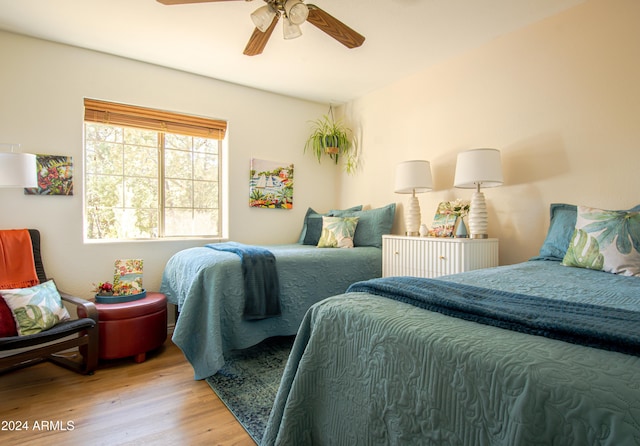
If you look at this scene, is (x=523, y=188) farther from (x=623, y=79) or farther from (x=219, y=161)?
(x=219, y=161)

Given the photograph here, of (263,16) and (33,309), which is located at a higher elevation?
(263,16)

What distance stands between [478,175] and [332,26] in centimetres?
136

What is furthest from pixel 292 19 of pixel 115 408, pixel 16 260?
pixel 16 260

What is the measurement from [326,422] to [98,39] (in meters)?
3.15

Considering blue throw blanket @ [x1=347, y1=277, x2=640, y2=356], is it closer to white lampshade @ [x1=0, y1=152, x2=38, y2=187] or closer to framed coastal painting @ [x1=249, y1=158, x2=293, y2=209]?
white lampshade @ [x1=0, y1=152, x2=38, y2=187]

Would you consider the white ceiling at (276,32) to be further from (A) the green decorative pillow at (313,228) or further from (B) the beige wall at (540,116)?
(A) the green decorative pillow at (313,228)

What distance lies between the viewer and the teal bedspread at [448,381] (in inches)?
23.6

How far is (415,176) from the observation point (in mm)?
2916

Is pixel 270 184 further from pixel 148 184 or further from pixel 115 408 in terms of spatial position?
pixel 115 408

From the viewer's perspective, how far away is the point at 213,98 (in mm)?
3443

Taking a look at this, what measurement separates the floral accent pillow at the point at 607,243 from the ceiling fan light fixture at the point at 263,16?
203 centimetres

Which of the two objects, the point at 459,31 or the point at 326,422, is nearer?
the point at 326,422

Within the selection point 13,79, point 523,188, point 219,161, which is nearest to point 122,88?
point 13,79

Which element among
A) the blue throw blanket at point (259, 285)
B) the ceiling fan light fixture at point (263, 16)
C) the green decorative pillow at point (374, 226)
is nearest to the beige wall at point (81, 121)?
the green decorative pillow at point (374, 226)
